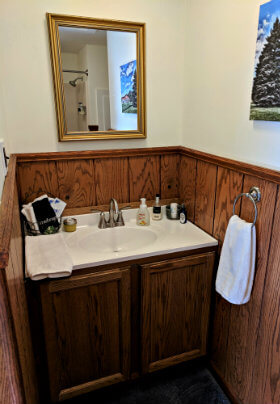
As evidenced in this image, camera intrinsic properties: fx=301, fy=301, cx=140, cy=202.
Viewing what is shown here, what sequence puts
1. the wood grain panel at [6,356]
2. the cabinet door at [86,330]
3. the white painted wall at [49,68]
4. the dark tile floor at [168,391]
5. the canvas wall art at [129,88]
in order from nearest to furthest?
the wood grain panel at [6,356] < the cabinet door at [86,330] < the white painted wall at [49,68] < the dark tile floor at [168,391] < the canvas wall art at [129,88]

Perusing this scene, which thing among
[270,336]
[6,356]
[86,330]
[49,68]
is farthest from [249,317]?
[49,68]

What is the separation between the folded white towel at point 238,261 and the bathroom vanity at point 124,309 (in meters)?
0.20

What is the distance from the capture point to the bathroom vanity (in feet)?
4.60

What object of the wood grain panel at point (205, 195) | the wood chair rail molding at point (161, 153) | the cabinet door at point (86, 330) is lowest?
the cabinet door at point (86, 330)

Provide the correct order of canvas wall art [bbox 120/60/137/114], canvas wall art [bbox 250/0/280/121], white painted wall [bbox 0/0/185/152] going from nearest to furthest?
1. canvas wall art [bbox 250/0/280/121]
2. white painted wall [bbox 0/0/185/152]
3. canvas wall art [bbox 120/60/137/114]

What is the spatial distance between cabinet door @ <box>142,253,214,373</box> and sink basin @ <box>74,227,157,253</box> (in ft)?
0.87

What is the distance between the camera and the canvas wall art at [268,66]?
1.11 m

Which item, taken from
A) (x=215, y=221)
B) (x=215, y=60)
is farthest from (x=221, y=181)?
(x=215, y=60)

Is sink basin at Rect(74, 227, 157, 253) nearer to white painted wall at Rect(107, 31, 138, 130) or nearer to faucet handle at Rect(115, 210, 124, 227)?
faucet handle at Rect(115, 210, 124, 227)

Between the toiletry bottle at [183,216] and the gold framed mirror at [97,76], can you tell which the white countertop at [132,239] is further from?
the gold framed mirror at [97,76]

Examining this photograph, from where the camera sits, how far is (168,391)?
1655mm

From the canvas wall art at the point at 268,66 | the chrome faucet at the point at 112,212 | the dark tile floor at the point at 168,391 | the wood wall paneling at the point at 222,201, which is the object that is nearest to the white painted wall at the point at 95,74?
the wood wall paneling at the point at 222,201

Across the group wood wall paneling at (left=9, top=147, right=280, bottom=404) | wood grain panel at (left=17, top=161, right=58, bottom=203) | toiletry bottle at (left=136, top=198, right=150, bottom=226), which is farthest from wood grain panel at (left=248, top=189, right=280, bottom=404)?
wood grain panel at (left=17, top=161, right=58, bottom=203)

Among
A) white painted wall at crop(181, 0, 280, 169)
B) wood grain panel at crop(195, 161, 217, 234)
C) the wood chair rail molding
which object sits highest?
white painted wall at crop(181, 0, 280, 169)
